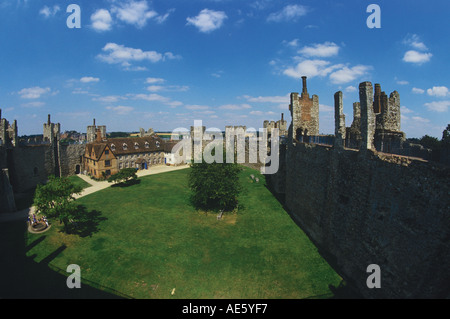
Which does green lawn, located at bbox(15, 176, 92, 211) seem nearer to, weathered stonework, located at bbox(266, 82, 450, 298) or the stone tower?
the stone tower

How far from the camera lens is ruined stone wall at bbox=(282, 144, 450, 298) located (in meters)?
8.62

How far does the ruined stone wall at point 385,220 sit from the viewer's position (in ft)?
28.3

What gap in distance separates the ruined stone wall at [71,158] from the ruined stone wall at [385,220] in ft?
142

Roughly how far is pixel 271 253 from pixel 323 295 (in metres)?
4.54

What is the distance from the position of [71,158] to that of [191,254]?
38.5 meters

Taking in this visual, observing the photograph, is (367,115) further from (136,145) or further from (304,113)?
(136,145)

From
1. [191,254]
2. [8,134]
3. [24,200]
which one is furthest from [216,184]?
[8,134]

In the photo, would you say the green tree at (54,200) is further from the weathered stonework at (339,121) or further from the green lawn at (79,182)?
the weathered stonework at (339,121)

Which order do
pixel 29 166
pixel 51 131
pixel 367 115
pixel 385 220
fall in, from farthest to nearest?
1. pixel 51 131
2. pixel 29 166
3. pixel 367 115
4. pixel 385 220

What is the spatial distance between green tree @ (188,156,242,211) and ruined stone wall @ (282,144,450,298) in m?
8.79

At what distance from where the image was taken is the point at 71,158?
1731 inches

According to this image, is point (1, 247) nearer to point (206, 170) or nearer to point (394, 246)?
point (206, 170)

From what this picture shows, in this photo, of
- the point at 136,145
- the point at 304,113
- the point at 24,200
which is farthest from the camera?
the point at 136,145

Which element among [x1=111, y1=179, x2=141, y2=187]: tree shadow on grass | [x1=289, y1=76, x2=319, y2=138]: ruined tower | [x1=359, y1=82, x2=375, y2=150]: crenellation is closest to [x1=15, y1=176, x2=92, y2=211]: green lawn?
[x1=111, y1=179, x2=141, y2=187]: tree shadow on grass
